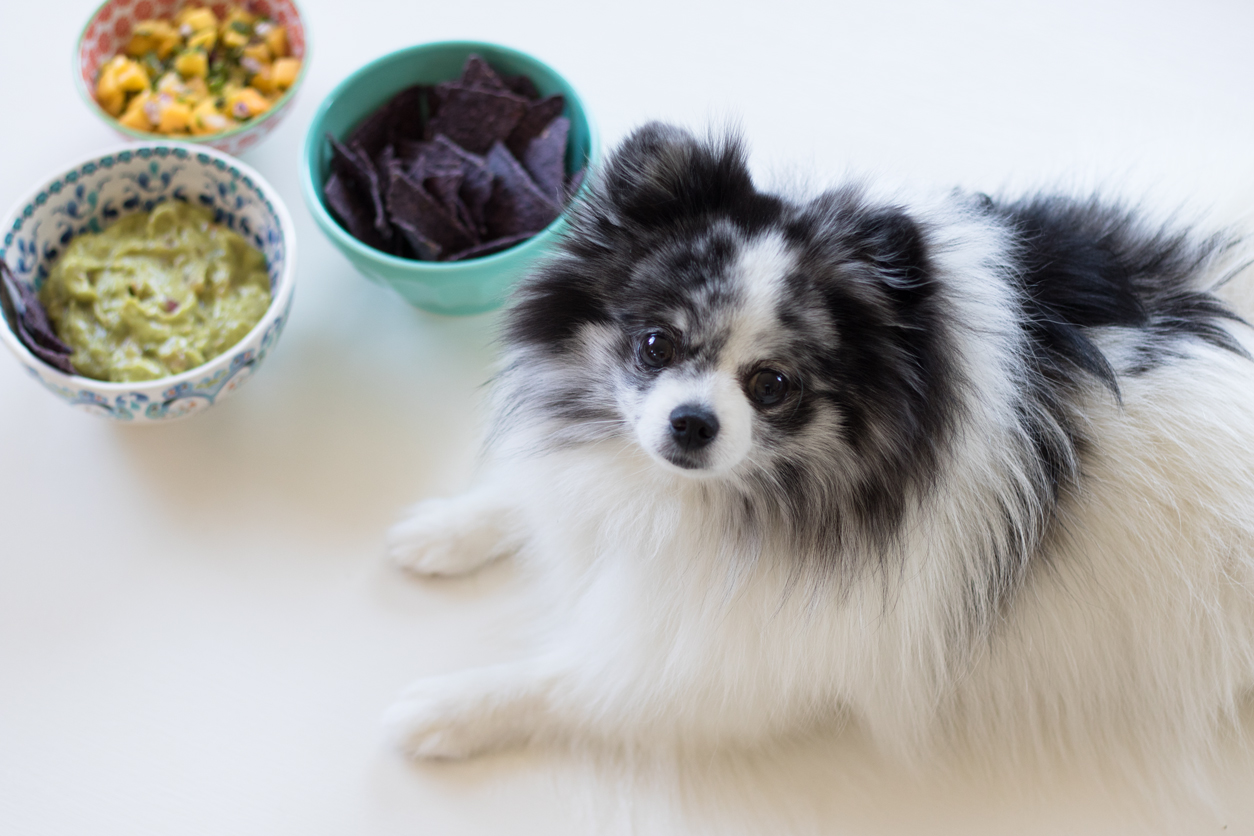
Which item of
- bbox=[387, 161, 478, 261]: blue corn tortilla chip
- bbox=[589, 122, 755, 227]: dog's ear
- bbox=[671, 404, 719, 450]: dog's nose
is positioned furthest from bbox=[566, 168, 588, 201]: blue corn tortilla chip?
bbox=[671, 404, 719, 450]: dog's nose

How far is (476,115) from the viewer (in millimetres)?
2020

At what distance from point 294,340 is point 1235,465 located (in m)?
1.69

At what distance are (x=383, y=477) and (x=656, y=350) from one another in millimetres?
859

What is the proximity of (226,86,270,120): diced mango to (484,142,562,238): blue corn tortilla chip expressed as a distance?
1.68 feet

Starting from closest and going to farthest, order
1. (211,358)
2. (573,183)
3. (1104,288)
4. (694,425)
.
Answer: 1. (694,425)
2. (1104,288)
3. (211,358)
4. (573,183)

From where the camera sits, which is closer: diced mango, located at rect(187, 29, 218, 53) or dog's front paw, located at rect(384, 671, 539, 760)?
dog's front paw, located at rect(384, 671, 539, 760)

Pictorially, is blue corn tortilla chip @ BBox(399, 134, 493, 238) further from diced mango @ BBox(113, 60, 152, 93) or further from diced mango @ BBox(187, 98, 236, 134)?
diced mango @ BBox(113, 60, 152, 93)

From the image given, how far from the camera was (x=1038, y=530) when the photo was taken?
1.34 m

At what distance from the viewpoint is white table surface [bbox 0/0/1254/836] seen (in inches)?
63.2

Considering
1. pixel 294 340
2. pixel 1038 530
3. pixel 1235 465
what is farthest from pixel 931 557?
pixel 294 340

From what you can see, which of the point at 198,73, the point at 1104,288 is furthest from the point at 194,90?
the point at 1104,288

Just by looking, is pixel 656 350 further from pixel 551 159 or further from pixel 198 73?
pixel 198 73

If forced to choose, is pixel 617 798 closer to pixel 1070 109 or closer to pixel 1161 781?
pixel 1161 781

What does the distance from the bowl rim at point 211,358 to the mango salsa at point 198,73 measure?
0.38ft
